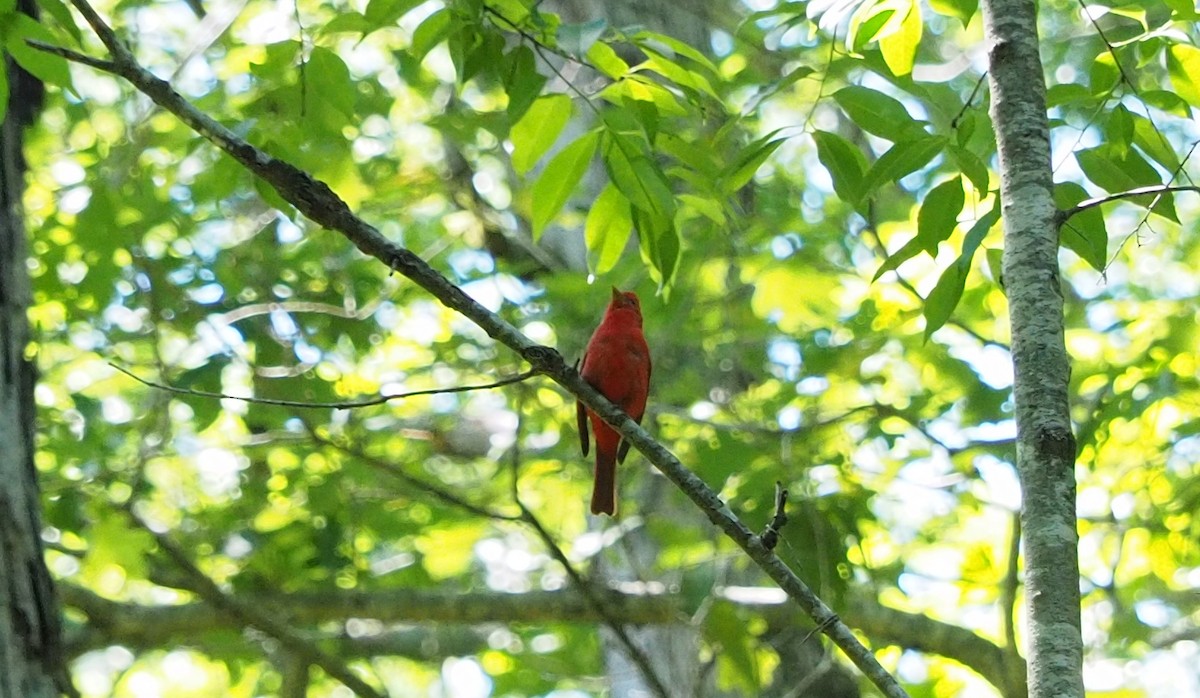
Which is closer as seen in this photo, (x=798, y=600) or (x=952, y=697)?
(x=798, y=600)

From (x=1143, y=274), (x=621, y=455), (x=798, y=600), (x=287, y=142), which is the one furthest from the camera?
(x=1143, y=274)

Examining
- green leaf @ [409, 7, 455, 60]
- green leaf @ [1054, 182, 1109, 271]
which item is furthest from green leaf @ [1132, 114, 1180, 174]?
green leaf @ [409, 7, 455, 60]

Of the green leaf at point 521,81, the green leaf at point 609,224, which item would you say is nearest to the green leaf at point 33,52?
the green leaf at point 521,81

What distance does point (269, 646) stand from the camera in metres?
6.08

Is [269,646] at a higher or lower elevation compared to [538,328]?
lower

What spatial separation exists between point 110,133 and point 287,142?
5.13 meters

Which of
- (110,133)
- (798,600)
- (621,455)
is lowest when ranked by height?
(798,600)

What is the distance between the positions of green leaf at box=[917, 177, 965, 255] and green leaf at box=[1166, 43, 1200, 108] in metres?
0.49

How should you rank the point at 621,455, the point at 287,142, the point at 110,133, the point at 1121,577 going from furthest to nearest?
1. the point at 110,133
2. the point at 1121,577
3. the point at 621,455
4. the point at 287,142

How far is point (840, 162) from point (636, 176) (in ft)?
1.41

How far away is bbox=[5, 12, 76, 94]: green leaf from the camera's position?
2.65 metres

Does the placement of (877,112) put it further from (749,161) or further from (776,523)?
(776,523)

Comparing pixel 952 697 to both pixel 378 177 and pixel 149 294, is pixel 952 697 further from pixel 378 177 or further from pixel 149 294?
pixel 149 294

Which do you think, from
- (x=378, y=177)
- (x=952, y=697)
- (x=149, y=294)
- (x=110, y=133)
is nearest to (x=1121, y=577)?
(x=952, y=697)
